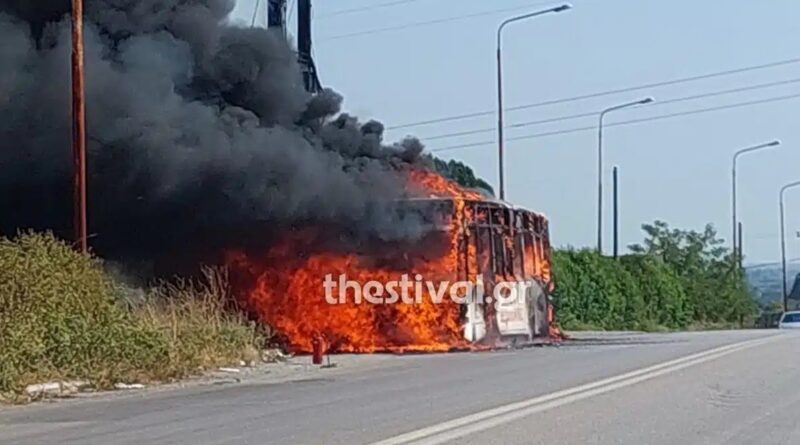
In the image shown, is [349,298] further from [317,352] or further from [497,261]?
[317,352]

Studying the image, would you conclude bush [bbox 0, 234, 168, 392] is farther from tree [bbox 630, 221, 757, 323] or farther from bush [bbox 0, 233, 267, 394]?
tree [bbox 630, 221, 757, 323]

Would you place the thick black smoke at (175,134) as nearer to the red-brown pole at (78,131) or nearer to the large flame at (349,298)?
the large flame at (349,298)

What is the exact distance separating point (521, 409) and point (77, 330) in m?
10.3

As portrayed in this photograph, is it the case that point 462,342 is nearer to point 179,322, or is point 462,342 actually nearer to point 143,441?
point 179,322

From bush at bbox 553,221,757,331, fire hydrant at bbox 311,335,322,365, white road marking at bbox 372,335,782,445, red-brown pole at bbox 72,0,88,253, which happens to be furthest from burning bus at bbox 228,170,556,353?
bush at bbox 553,221,757,331

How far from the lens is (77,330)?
2498 cm

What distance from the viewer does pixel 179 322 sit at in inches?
1142

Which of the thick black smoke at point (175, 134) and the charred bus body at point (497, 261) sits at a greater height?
the thick black smoke at point (175, 134)

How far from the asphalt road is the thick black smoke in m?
A: 7.13

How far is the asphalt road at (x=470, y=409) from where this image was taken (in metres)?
14.7

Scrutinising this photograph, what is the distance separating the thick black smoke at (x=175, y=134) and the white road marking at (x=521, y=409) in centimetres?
1073

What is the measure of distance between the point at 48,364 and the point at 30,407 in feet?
10.3

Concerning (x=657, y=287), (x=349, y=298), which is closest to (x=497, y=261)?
(x=349, y=298)

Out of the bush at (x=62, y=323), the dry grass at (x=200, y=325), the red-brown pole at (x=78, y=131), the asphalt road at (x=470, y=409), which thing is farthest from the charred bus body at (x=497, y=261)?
the bush at (x=62, y=323)
